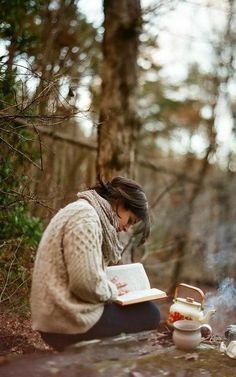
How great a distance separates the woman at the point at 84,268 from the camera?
9.60ft

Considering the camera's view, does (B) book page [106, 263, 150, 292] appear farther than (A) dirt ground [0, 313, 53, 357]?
No

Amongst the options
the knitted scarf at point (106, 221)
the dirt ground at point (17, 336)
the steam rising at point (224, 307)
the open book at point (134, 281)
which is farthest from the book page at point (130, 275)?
the steam rising at point (224, 307)

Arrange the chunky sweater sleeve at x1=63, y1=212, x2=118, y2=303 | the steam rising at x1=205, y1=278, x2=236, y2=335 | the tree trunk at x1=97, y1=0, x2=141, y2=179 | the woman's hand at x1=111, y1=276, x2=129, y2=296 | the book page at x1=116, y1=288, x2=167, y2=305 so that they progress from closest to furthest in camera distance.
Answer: the chunky sweater sleeve at x1=63, y1=212, x2=118, y2=303
the book page at x1=116, y1=288, x2=167, y2=305
the woman's hand at x1=111, y1=276, x2=129, y2=296
the steam rising at x1=205, y1=278, x2=236, y2=335
the tree trunk at x1=97, y1=0, x2=141, y2=179

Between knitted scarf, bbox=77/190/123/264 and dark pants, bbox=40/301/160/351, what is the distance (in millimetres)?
351

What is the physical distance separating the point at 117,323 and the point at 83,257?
64cm

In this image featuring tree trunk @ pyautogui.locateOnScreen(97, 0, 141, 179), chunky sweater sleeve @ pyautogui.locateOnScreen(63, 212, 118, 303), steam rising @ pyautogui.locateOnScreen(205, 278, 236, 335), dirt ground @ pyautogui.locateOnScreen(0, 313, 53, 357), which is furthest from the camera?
tree trunk @ pyautogui.locateOnScreen(97, 0, 141, 179)

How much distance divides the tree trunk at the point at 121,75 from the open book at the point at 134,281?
2596 mm

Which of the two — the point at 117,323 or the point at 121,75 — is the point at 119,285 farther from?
the point at 121,75

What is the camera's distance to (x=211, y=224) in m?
10.2

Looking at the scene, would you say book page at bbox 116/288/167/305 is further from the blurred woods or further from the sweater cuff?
the blurred woods

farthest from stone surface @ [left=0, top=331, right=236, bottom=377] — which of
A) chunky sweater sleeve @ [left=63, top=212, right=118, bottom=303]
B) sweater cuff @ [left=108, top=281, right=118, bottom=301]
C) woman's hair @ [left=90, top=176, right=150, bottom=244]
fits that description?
woman's hair @ [left=90, top=176, right=150, bottom=244]

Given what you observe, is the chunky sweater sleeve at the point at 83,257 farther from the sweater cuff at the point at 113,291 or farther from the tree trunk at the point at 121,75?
the tree trunk at the point at 121,75

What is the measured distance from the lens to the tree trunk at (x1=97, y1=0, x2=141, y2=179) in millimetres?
6133

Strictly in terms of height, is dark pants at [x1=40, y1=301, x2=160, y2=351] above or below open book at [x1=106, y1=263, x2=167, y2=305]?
below
